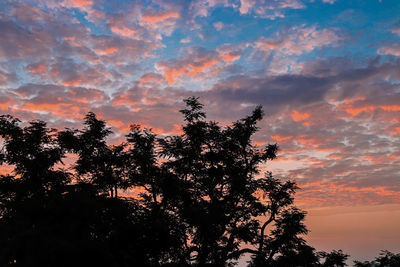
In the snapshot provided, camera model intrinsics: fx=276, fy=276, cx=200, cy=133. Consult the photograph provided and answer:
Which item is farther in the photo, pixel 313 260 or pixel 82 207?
pixel 313 260

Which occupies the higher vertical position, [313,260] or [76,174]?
[76,174]

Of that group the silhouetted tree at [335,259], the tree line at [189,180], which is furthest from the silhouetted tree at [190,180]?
the silhouetted tree at [335,259]

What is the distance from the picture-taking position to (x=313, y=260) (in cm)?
3159

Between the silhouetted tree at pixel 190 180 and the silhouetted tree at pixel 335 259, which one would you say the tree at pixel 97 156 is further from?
the silhouetted tree at pixel 335 259

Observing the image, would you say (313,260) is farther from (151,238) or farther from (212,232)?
(151,238)

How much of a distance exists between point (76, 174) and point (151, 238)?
17674mm

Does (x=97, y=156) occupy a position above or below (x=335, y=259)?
above

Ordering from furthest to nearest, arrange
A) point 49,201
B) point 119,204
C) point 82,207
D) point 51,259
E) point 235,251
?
point 235,251 → point 119,204 → point 49,201 → point 82,207 → point 51,259

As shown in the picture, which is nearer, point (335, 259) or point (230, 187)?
point (230, 187)

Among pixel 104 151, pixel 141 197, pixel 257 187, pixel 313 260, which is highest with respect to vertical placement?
pixel 104 151

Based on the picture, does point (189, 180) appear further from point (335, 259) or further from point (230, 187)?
point (335, 259)

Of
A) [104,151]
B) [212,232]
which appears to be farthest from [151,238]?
[104,151]

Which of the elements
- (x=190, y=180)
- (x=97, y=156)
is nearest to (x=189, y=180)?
(x=190, y=180)

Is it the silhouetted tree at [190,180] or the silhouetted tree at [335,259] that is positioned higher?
the silhouetted tree at [190,180]
